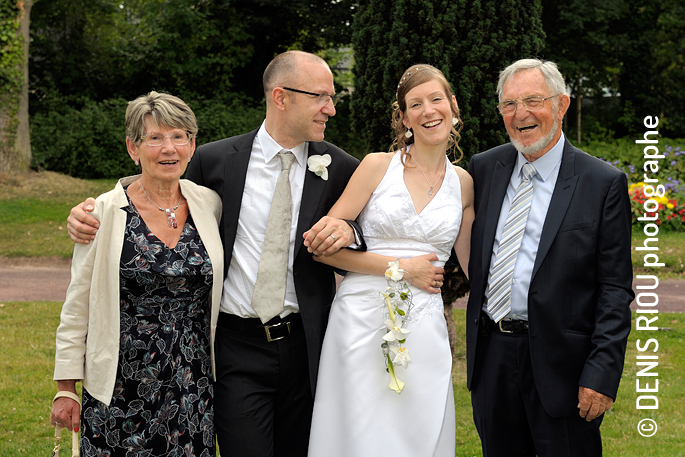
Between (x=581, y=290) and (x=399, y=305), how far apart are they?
87cm

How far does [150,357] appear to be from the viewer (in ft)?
10.5

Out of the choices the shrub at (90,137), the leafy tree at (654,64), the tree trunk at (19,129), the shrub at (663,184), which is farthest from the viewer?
the leafy tree at (654,64)

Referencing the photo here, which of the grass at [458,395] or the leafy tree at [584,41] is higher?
the leafy tree at [584,41]

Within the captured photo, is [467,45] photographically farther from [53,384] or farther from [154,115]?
[53,384]

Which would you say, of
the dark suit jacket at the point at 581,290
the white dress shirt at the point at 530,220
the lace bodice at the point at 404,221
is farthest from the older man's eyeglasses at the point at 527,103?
the lace bodice at the point at 404,221

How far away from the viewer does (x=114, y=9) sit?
2361 cm

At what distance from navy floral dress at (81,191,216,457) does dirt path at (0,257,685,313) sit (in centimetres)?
630

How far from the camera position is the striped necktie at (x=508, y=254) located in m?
3.44

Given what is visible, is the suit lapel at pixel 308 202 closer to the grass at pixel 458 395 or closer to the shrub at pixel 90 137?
the grass at pixel 458 395

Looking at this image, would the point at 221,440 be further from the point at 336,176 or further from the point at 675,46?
the point at 675,46

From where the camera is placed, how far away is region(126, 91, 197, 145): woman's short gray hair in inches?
129

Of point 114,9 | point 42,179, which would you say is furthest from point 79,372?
point 114,9

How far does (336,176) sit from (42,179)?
45.8 feet

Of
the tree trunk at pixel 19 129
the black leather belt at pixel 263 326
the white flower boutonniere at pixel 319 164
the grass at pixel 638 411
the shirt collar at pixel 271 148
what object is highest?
the tree trunk at pixel 19 129
